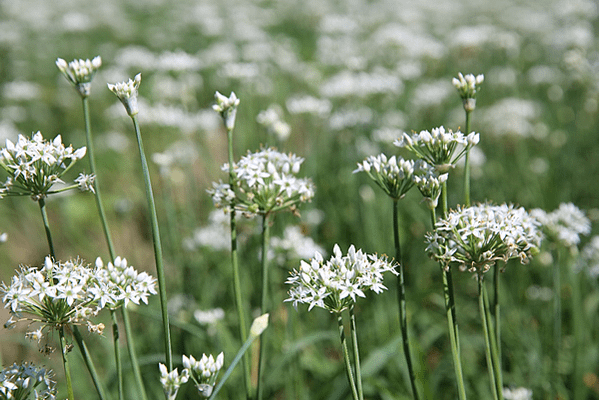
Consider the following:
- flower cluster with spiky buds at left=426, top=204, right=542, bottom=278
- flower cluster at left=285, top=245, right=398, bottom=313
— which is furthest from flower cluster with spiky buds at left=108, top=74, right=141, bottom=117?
flower cluster with spiky buds at left=426, top=204, right=542, bottom=278

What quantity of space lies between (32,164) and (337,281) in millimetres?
1357

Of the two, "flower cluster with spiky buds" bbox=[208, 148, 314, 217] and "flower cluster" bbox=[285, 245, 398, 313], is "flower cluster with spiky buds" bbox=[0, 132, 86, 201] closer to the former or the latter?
"flower cluster with spiky buds" bbox=[208, 148, 314, 217]

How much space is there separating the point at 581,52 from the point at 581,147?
132cm

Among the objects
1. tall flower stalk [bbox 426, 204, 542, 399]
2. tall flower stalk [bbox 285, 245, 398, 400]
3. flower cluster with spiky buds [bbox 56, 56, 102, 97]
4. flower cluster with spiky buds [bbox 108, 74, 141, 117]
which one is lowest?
tall flower stalk [bbox 285, 245, 398, 400]

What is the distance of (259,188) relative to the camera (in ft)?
7.48

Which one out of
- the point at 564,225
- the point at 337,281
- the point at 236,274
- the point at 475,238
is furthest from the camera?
the point at 564,225

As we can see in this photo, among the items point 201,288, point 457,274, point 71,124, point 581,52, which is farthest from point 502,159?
point 71,124

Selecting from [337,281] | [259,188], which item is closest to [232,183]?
[259,188]

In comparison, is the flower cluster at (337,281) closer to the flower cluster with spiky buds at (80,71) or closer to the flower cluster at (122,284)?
the flower cluster at (122,284)

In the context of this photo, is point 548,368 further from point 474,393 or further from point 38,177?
point 38,177

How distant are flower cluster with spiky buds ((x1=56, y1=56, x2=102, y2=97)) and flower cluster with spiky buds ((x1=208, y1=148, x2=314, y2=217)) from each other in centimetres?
75

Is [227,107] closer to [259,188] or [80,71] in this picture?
[259,188]

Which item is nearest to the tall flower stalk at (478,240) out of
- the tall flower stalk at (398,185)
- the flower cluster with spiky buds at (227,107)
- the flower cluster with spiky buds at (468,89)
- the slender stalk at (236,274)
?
the tall flower stalk at (398,185)

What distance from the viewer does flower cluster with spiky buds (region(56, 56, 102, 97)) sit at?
6.76 ft
